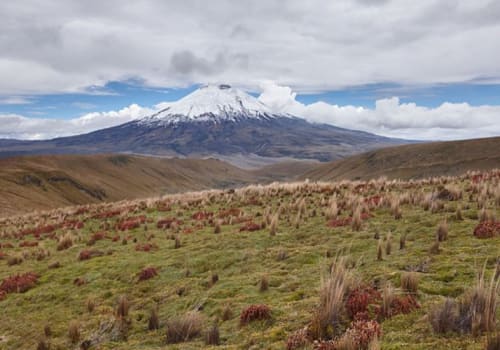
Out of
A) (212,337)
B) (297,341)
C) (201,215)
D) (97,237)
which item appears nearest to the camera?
(297,341)

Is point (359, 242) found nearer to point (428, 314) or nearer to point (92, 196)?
point (428, 314)

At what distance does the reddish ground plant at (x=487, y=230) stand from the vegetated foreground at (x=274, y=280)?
42 millimetres

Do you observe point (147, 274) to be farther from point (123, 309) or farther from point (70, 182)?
point (70, 182)

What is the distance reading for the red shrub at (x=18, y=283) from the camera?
504 inches

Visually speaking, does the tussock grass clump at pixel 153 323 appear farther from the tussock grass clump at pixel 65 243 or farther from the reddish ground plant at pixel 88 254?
the tussock grass clump at pixel 65 243

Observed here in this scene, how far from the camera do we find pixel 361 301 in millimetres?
6617

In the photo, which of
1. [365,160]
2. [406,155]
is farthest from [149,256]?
[365,160]

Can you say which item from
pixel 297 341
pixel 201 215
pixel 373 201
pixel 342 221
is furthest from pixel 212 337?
pixel 201 215

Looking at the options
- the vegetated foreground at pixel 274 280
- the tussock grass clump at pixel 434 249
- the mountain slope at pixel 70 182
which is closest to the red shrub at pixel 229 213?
the vegetated foreground at pixel 274 280

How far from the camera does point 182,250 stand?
14828 millimetres

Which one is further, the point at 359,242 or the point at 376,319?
the point at 359,242

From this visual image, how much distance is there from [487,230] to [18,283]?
14.6 metres

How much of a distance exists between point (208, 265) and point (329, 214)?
6575 millimetres

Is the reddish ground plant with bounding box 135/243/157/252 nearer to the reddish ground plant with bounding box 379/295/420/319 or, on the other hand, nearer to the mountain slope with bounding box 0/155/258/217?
the reddish ground plant with bounding box 379/295/420/319
